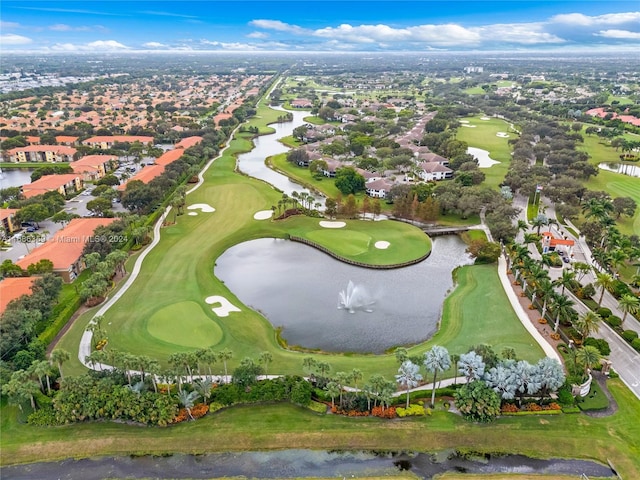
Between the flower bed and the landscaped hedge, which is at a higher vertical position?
the landscaped hedge

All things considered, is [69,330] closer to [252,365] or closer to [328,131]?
[252,365]

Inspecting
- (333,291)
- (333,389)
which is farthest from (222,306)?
(333,389)

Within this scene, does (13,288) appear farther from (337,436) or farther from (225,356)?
(337,436)

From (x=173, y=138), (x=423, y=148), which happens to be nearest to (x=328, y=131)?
(x=423, y=148)

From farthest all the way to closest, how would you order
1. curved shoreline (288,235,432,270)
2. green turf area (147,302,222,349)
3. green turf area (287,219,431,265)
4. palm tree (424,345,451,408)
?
1. green turf area (287,219,431,265)
2. curved shoreline (288,235,432,270)
3. green turf area (147,302,222,349)
4. palm tree (424,345,451,408)

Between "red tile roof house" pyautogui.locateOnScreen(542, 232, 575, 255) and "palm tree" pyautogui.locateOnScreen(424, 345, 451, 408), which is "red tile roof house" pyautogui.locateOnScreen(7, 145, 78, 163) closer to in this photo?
"red tile roof house" pyautogui.locateOnScreen(542, 232, 575, 255)

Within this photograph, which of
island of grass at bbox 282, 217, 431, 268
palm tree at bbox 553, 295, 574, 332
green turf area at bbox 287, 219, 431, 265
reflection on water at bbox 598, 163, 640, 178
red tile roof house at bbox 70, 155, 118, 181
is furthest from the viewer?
reflection on water at bbox 598, 163, 640, 178

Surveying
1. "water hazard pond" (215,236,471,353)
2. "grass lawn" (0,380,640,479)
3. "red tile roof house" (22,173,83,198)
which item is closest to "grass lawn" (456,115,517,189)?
"water hazard pond" (215,236,471,353)
